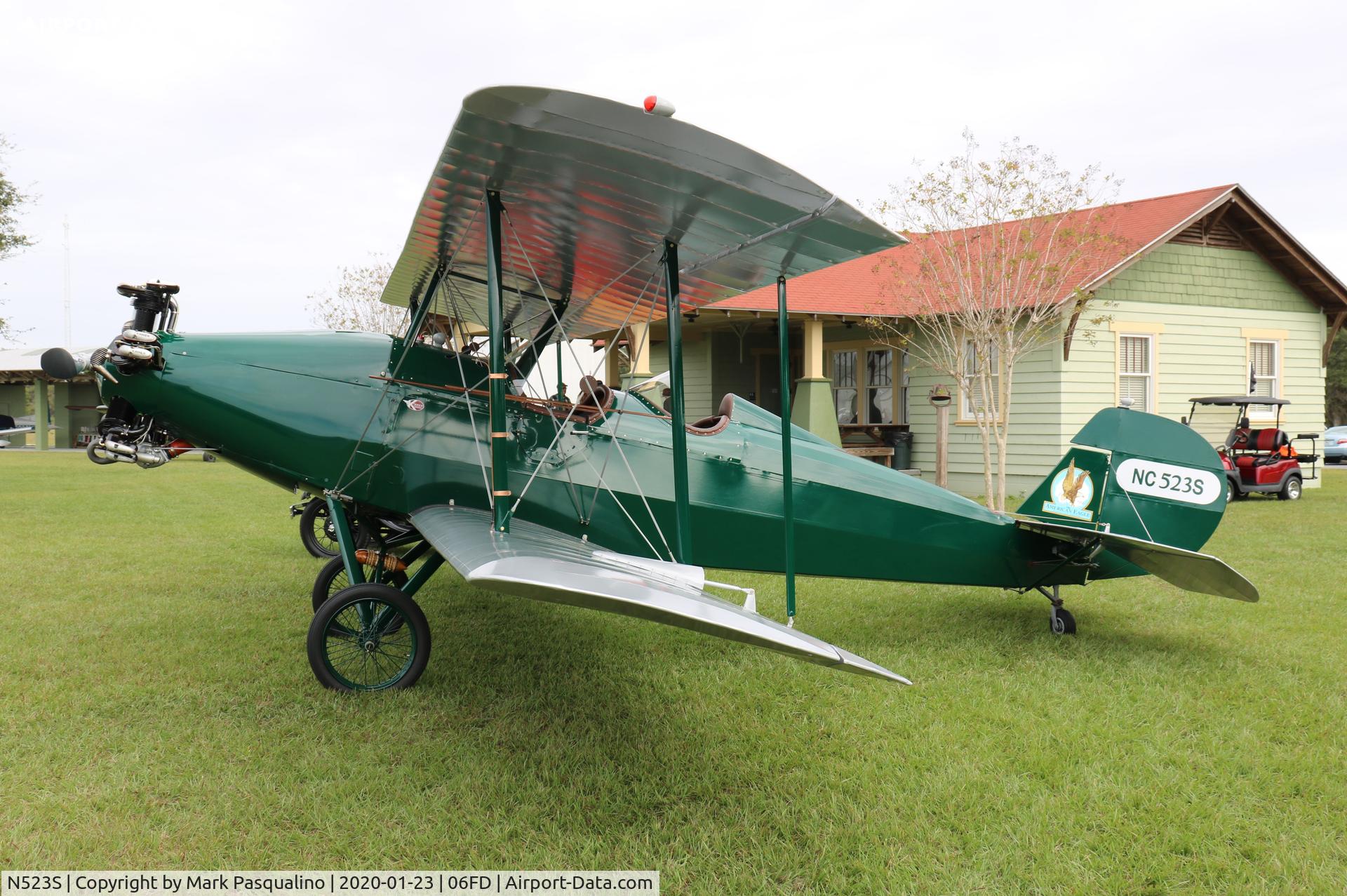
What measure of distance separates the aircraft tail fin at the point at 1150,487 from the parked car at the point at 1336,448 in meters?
29.7

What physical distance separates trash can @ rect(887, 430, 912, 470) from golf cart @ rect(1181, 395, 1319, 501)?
15.6ft

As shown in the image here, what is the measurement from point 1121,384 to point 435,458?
14257 mm

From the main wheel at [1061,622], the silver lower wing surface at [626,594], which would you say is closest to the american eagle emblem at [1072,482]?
the main wheel at [1061,622]

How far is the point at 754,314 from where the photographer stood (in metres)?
15.2

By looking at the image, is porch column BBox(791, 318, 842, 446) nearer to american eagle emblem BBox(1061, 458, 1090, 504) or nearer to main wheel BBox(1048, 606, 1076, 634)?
main wheel BBox(1048, 606, 1076, 634)

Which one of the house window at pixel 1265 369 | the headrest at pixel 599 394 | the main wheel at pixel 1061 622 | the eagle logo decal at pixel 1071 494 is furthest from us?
the house window at pixel 1265 369

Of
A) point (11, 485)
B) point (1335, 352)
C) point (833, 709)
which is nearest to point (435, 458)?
point (833, 709)

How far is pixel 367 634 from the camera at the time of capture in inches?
181

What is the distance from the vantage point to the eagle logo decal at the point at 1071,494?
18.1 feet

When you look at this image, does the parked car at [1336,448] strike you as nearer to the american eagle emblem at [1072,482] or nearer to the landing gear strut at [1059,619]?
the landing gear strut at [1059,619]

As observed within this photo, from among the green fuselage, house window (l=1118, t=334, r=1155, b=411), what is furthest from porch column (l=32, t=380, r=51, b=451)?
house window (l=1118, t=334, r=1155, b=411)

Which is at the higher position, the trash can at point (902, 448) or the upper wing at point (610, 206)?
the upper wing at point (610, 206)

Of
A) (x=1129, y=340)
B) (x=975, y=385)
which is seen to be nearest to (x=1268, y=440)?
(x=1129, y=340)

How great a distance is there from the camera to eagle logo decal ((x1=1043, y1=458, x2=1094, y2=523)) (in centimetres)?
552
